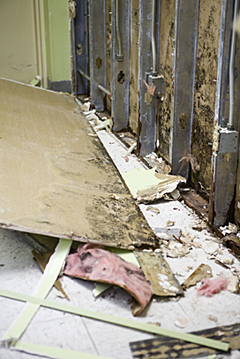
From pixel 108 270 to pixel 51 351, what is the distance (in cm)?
47

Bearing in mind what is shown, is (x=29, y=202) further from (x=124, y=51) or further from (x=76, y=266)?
(x=124, y=51)

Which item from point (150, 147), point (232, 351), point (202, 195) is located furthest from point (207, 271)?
point (150, 147)

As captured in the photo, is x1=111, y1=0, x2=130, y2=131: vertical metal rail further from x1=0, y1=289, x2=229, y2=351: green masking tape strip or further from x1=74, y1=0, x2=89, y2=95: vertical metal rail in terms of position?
x1=0, y1=289, x2=229, y2=351: green masking tape strip

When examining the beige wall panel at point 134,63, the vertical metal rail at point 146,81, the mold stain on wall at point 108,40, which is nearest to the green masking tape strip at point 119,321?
the vertical metal rail at point 146,81

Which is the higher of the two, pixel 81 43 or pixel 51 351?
pixel 81 43

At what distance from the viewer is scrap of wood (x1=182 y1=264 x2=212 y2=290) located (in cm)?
205

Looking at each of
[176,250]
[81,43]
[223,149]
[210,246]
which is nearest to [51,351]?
[176,250]

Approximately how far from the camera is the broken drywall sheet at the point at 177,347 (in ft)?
5.33

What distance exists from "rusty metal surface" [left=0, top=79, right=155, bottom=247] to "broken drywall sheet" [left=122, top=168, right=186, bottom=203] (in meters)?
0.11

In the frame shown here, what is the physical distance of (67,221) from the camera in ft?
7.15

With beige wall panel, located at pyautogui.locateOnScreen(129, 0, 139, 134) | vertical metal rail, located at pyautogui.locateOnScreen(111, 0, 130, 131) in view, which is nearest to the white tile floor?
beige wall panel, located at pyautogui.locateOnScreen(129, 0, 139, 134)

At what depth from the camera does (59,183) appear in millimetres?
2609

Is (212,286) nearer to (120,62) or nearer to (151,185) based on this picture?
(151,185)

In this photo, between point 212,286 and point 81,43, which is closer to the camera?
point 212,286
